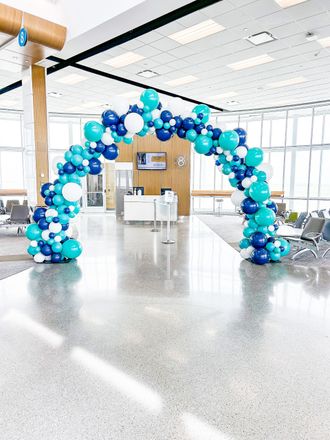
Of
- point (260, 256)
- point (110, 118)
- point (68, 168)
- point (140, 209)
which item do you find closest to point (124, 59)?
point (110, 118)

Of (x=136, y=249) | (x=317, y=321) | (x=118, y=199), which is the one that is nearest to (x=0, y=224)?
(x=136, y=249)

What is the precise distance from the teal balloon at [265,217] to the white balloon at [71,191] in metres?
3.23

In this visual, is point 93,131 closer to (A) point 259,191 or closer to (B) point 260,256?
(A) point 259,191

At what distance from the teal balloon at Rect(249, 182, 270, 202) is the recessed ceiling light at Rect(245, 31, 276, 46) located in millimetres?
3112

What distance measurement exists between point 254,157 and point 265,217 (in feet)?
3.55

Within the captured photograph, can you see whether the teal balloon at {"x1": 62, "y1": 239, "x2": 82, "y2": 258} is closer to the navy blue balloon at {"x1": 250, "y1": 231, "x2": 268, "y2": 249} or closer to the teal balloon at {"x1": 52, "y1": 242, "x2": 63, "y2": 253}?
the teal balloon at {"x1": 52, "y1": 242, "x2": 63, "y2": 253}

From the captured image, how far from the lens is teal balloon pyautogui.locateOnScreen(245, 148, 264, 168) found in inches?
216

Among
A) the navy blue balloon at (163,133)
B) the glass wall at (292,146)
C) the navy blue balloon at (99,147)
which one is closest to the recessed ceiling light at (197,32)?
the navy blue balloon at (163,133)

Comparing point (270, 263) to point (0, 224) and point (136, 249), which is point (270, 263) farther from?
point (0, 224)

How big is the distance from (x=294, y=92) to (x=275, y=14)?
18.0 ft

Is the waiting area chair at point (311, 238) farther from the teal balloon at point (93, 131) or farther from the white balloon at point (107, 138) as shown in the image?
the teal balloon at point (93, 131)

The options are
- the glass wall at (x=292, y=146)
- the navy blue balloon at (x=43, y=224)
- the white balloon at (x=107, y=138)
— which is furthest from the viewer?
the glass wall at (x=292, y=146)

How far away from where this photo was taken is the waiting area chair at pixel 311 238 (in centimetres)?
635

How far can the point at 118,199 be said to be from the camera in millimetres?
12984
